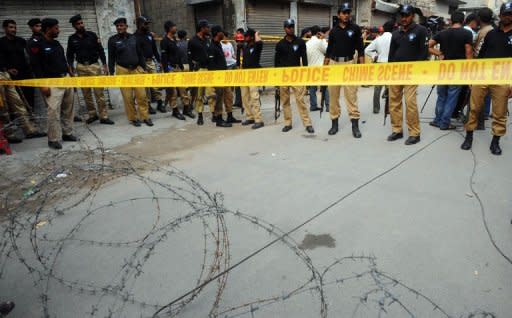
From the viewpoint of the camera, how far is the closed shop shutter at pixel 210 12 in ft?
38.4

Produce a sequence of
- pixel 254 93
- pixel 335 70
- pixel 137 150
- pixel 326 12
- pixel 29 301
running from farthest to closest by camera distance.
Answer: pixel 326 12 → pixel 254 93 → pixel 137 150 → pixel 335 70 → pixel 29 301

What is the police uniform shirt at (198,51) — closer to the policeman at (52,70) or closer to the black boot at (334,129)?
the policeman at (52,70)

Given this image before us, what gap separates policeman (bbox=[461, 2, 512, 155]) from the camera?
4184 mm

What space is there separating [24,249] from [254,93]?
4737mm

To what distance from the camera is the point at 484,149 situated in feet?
15.6

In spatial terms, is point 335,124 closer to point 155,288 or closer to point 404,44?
point 404,44

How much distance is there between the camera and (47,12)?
7.60 meters

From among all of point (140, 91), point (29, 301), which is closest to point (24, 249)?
point (29, 301)

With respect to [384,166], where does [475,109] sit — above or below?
above

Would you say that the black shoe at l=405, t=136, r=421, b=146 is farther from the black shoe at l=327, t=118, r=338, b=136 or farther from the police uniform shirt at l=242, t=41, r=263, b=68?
the police uniform shirt at l=242, t=41, r=263, b=68

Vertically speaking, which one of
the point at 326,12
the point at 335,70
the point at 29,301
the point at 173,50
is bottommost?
the point at 29,301

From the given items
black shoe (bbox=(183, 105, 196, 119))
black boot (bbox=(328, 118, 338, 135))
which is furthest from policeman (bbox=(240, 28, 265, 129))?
black shoe (bbox=(183, 105, 196, 119))

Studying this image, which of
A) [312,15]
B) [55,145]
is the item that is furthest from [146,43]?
[312,15]

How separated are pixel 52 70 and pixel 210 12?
7.53 m
